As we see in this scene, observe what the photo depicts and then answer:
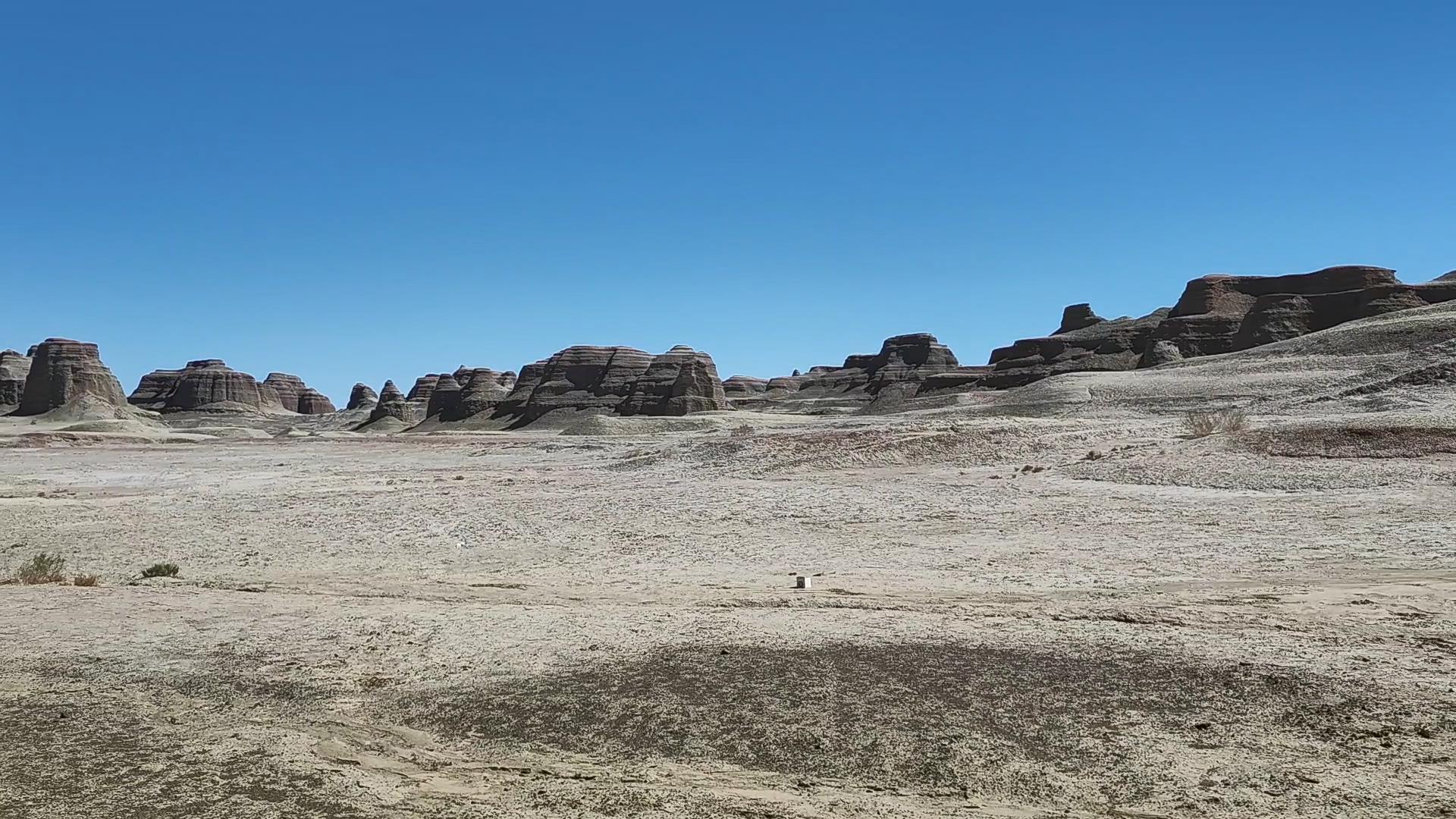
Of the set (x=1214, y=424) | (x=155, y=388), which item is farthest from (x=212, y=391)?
(x=1214, y=424)

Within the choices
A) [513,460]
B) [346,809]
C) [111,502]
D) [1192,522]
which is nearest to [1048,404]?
[513,460]

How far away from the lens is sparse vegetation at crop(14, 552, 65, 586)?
1341cm

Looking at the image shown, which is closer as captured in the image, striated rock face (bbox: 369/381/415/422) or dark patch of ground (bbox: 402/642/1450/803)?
dark patch of ground (bbox: 402/642/1450/803)

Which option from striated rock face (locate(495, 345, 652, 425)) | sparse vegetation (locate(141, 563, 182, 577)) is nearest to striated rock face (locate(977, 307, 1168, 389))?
striated rock face (locate(495, 345, 652, 425))

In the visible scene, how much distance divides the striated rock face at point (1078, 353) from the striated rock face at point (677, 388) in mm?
28223

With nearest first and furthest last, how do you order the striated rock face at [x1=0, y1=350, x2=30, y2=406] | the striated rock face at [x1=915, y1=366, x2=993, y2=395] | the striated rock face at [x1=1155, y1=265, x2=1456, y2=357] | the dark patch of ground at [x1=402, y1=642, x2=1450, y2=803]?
the dark patch of ground at [x1=402, y1=642, x2=1450, y2=803] < the striated rock face at [x1=1155, y1=265, x2=1456, y2=357] < the striated rock face at [x1=915, y1=366, x2=993, y2=395] < the striated rock face at [x1=0, y1=350, x2=30, y2=406]

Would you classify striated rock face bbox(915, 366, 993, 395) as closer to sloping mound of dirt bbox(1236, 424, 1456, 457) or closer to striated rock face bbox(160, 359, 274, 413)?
sloping mound of dirt bbox(1236, 424, 1456, 457)

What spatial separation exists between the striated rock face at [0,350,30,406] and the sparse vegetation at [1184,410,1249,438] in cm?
14697

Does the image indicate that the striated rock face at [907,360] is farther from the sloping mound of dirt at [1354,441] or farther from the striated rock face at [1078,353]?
the sloping mound of dirt at [1354,441]

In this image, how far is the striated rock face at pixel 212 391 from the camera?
175000 millimetres

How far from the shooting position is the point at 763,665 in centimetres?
864

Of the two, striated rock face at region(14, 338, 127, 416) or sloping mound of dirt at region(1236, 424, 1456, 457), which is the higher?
striated rock face at region(14, 338, 127, 416)

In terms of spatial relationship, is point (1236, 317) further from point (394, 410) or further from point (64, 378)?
point (64, 378)

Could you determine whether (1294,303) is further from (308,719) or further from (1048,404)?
(308,719)
